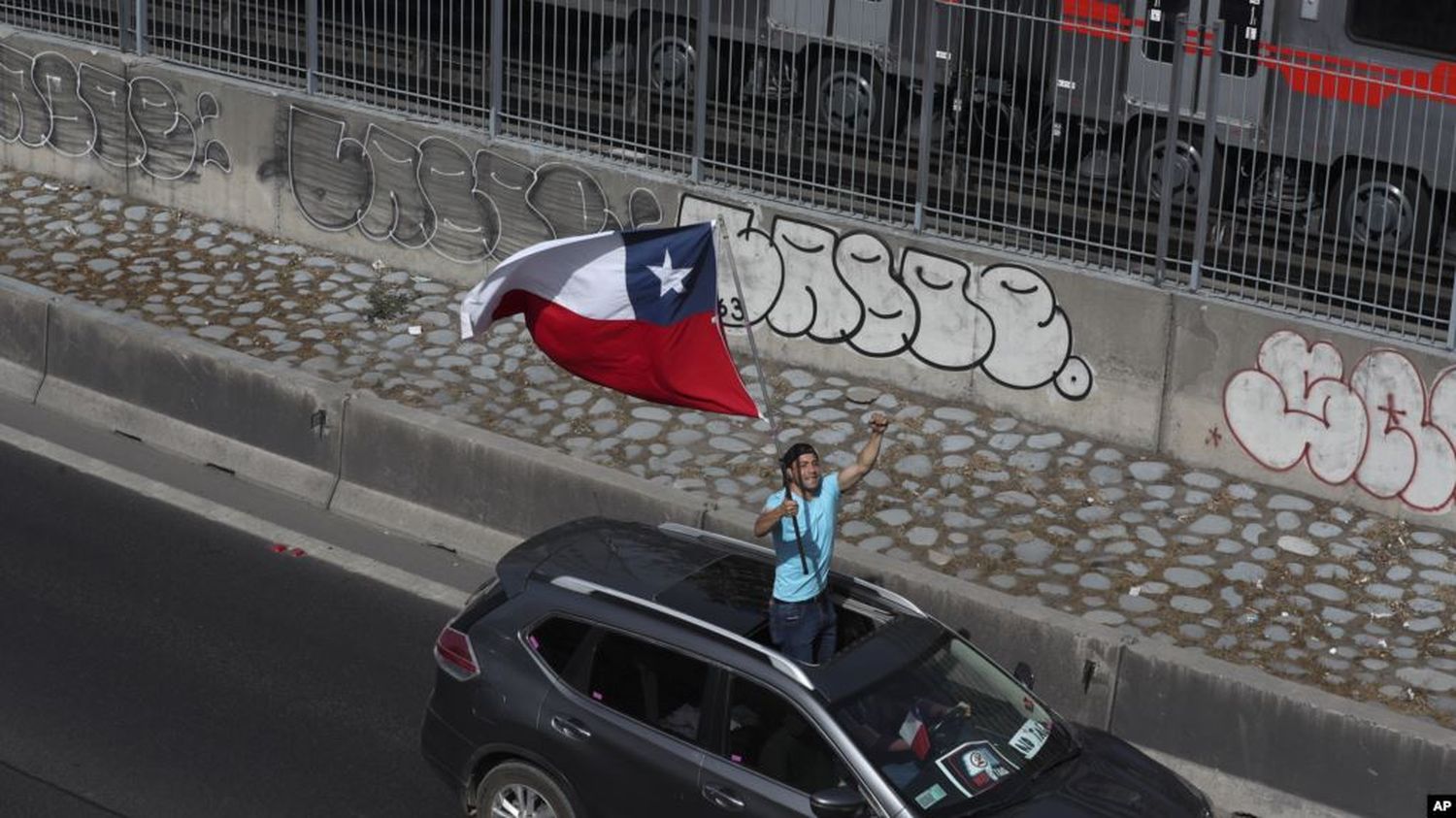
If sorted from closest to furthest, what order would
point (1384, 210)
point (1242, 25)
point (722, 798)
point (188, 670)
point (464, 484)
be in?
point (722, 798) → point (188, 670) → point (1384, 210) → point (464, 484) → point (1242, 25)

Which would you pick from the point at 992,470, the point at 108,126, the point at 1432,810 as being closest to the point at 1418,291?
the point at 992,470

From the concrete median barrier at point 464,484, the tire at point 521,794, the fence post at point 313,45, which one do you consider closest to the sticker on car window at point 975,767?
the tire at point 521,794

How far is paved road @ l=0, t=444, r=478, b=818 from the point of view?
9672 millimetres

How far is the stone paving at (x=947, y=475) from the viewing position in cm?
1108

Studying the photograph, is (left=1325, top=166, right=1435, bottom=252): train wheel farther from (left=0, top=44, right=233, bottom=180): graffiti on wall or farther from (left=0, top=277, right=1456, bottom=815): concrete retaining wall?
(left=0, top=44, right=233, bottom=180): graffiti on wall

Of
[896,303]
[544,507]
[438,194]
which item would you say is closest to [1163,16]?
[896,303]

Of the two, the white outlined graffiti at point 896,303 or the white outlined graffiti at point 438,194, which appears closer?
the white outlined graffiti at point 896,303

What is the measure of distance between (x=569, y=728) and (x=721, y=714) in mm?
716

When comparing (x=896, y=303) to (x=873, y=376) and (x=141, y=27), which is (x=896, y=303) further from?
(x=141, y=27)

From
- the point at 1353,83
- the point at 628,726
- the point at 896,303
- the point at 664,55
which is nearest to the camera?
the point at 628,726

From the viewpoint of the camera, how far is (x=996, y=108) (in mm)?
13570

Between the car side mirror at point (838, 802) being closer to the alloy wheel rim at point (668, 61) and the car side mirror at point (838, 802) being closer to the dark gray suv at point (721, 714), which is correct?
the dark gray suv at point (721, 714)

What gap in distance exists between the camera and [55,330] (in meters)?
14.3

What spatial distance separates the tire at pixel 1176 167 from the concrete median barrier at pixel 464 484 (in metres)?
3.78
